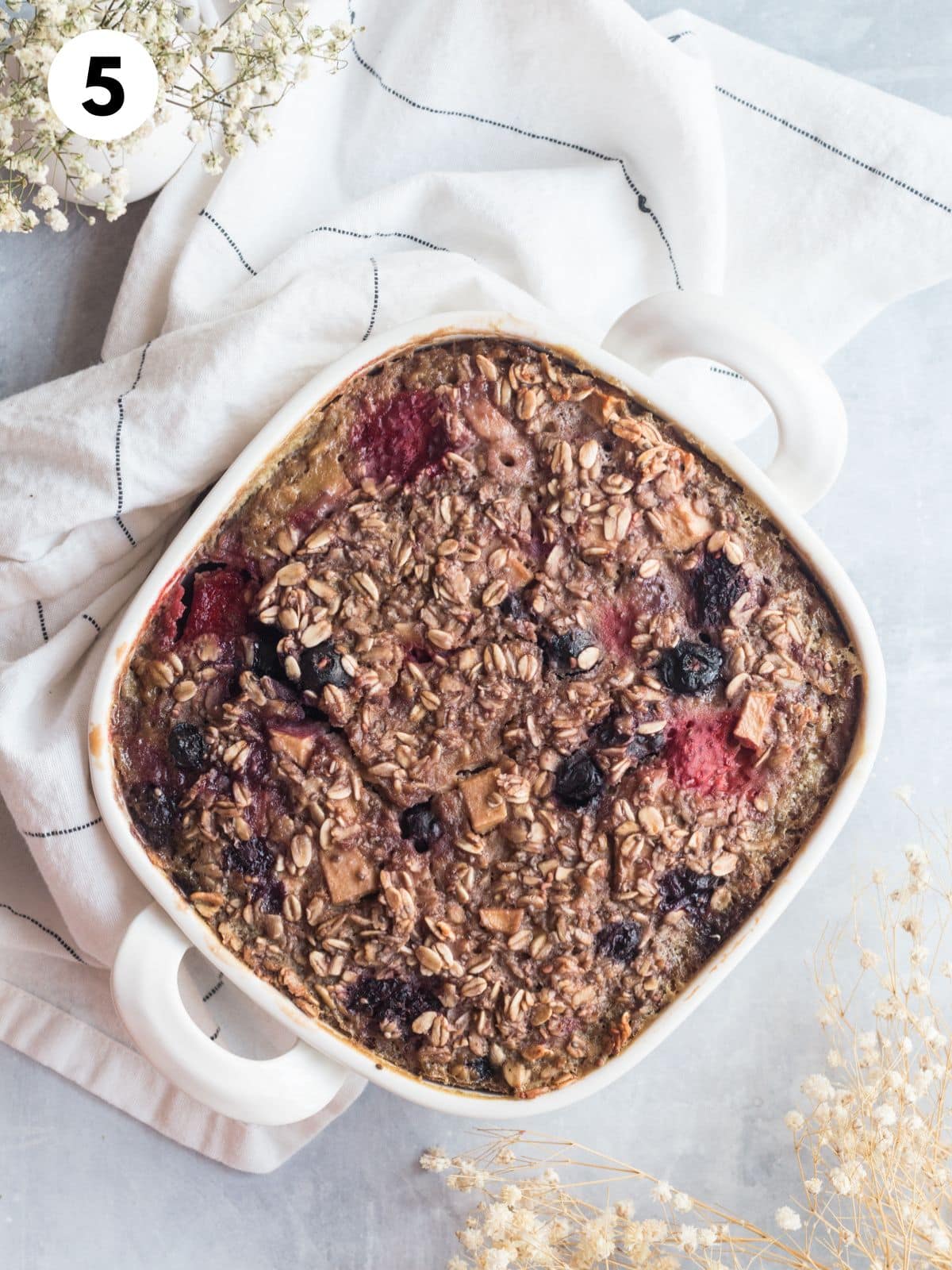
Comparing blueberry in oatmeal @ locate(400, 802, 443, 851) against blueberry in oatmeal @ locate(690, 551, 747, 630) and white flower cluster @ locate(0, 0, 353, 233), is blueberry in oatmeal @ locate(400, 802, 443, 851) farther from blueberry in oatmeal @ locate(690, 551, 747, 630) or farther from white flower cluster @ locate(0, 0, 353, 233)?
white flower cluster @ locate(0, 0, 353, 233)

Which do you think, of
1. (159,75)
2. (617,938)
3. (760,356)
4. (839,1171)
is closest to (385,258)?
(159,75)

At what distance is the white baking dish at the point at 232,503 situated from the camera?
146 cm

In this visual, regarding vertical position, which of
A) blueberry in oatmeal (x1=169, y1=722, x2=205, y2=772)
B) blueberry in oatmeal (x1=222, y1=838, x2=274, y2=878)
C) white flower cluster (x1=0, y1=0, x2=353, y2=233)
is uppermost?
white flower cluster (x1=0, y1=0, x2=353, y2=233)

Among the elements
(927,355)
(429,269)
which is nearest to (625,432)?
(429,269)

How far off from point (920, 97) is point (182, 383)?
129cm

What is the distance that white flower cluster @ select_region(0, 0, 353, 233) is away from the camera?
4.43 feet

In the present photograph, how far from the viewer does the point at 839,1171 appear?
1.69 metres

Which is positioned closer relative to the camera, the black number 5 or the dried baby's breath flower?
the black number 5

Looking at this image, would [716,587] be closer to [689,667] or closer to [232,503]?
[689,667]

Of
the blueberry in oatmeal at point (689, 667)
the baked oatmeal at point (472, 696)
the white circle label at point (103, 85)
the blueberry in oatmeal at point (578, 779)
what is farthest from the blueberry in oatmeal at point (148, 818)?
the white circle label at point (103, 85)

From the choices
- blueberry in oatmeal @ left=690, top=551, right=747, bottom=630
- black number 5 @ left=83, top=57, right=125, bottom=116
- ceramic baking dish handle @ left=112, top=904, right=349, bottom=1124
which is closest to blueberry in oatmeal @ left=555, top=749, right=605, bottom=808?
blueberry in oatmeal @ left=690, top=551, right=747, bottom=630

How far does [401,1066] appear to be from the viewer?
1.54 metres

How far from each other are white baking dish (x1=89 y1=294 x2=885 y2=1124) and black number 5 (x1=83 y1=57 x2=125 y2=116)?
16.5 inches

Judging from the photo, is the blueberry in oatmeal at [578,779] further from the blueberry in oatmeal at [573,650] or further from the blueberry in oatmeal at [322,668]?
the blueberry in oatmeal at [322,668]
